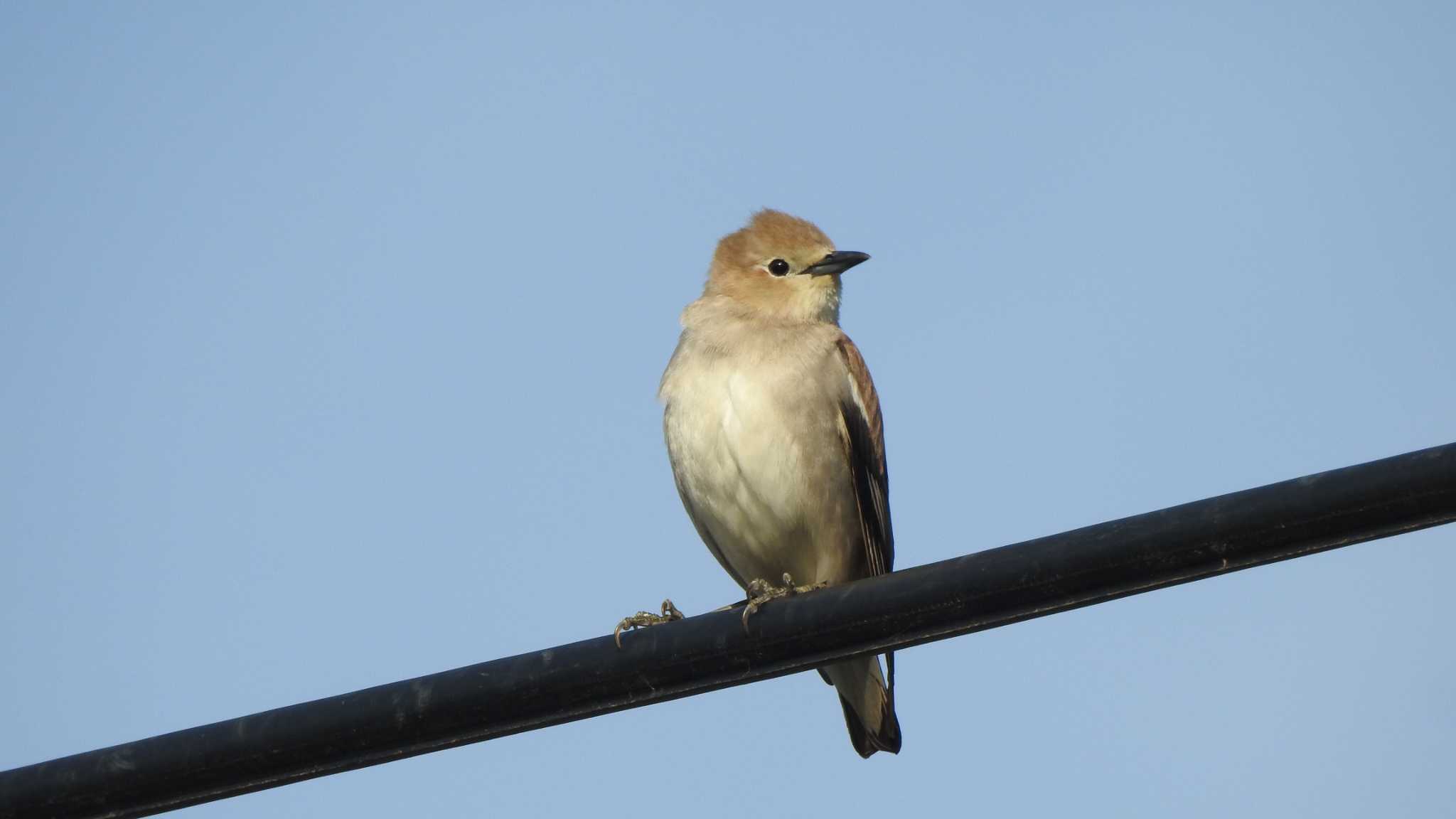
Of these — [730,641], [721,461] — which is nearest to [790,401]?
[721,461]

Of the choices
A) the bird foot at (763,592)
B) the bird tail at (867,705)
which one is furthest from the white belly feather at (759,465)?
the bird tail at (867,705)

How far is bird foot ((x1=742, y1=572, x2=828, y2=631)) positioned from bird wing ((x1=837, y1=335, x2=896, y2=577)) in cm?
47

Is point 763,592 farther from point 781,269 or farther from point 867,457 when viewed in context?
point 781,269

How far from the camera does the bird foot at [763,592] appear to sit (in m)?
4.77

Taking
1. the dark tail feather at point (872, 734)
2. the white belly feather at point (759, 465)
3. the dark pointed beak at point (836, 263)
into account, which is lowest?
the dark tail feather at point (872, 734)

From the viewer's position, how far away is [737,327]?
9008 mm

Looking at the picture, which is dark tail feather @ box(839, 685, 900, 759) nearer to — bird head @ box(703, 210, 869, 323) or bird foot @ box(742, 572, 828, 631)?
bird foot @ box(742, 572, 828, 631)

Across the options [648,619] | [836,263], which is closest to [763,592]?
[648,619]

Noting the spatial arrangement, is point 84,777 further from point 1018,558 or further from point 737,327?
point 737,327

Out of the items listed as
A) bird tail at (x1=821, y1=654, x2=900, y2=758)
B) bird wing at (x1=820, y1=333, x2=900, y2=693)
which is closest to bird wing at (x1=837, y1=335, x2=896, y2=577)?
bird wing at (x1=820, y1=333, x2=900, y2=693)

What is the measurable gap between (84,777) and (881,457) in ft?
17.0

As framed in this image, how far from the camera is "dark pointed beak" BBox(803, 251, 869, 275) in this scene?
9.69 metres

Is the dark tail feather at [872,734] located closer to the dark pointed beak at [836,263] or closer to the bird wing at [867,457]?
the bird wing at [867,457]

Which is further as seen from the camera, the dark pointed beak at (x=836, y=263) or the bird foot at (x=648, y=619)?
the dark pointed beak at (x=836, y=263)
